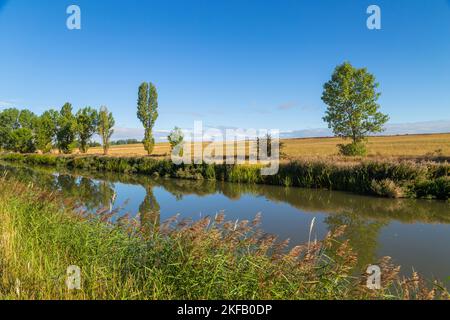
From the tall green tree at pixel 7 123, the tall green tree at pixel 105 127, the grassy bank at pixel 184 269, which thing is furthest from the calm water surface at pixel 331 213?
the tall green tree at pixel 7 123

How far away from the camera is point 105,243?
416cm

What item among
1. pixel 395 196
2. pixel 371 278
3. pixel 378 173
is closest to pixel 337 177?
pixel 378 173

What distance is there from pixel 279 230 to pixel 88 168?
29.2m

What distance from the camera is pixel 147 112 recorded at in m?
37.3

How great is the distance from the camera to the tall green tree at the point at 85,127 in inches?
1770

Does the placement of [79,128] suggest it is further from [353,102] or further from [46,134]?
[353,102]

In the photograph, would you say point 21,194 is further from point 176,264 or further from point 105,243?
point 176,264

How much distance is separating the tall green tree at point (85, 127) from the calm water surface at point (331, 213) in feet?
109

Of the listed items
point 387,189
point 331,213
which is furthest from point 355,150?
point 331,213

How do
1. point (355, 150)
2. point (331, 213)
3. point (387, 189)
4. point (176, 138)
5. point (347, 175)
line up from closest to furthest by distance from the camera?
point (331, 213), point (387, 189), point (347, 175), point (355, 150), point (176, 138)

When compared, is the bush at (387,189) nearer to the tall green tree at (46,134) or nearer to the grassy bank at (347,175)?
the grassy bank at (347,175)

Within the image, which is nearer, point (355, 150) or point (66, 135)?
point (355, 150)

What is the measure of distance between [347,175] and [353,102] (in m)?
8.84

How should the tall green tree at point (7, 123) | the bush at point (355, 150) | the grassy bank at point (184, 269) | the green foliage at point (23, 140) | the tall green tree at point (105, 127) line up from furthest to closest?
the tall green tree at point (7, 123) → the green foliage at point (23, 140) → the tall green tree at point (105, 127) → the bush at point (355, 150) → the grassy bank at point (184, 269)
